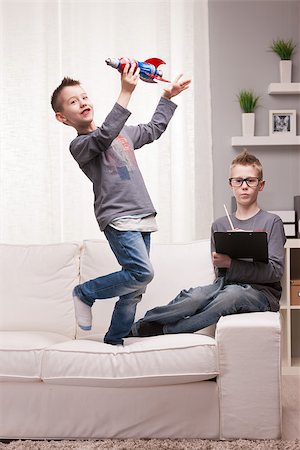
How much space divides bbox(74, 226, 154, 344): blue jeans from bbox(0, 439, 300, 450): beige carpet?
0.43m

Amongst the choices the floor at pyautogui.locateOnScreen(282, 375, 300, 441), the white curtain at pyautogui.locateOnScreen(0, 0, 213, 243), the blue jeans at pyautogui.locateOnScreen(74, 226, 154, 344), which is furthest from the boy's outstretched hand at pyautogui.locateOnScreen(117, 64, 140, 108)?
the floor at pyautogui.locateOnScreen(282, 375, 300, 441)

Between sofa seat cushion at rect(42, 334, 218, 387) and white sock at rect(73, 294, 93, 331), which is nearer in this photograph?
sofa seat cushion at rect(42, 334, 218, 387)

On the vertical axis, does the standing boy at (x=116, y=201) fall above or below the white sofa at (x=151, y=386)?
above

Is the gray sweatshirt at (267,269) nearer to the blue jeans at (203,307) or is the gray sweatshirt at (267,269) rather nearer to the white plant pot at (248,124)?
the blue jeans at (203,307)

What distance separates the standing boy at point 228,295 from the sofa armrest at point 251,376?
290 mm

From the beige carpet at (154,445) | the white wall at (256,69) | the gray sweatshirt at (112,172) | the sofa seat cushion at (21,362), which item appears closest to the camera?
the beige carpet at (154,445)

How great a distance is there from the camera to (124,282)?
2.94m

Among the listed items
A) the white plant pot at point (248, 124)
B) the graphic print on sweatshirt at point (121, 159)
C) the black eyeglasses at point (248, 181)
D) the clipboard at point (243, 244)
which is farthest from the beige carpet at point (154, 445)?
the white plant pot at point (248, 124)

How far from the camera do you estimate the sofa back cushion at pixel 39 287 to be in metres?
3.31

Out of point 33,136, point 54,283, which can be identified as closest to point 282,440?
point 54,283

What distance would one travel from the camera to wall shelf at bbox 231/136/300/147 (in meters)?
4.14

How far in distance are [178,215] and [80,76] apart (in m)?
0.91

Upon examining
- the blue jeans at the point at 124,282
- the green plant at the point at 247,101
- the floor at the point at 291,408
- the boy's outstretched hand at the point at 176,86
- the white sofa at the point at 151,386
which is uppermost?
the green plant at the point at 247,101

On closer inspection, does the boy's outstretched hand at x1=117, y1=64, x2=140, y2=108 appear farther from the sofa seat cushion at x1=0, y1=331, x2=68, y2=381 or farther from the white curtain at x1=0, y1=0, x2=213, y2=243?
the white curtain at x1=0, y1=0, x2=213, y2=243
